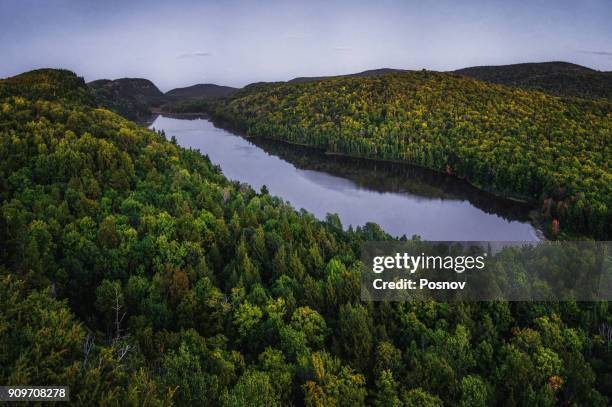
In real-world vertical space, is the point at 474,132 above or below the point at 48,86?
below

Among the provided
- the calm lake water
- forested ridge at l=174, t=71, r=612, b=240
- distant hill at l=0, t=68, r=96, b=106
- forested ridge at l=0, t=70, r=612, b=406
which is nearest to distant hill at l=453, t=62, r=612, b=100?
forested ridge at l=174, t=71, r=612, b=240

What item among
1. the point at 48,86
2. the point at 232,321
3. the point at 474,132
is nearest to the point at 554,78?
the point at 474,132

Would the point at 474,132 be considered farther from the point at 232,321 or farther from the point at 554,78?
the point at 554,78

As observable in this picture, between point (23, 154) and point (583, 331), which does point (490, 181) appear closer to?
point (583, 331)

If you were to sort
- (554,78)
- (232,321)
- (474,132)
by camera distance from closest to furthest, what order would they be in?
(232,321)
(474,132)
(554,78)

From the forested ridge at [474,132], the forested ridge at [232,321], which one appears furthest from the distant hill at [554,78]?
the forested ridge at [232,321]
